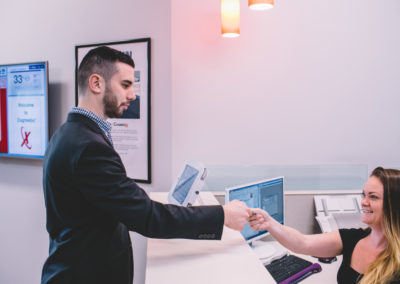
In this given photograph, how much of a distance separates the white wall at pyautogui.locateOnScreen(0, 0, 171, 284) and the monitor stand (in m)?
0.77

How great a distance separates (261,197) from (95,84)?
1.16 m

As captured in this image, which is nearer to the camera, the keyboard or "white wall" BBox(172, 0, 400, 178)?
the keyboard

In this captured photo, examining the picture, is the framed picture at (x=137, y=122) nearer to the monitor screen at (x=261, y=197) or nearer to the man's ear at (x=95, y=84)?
the monitor screen at (x=261, y=197)

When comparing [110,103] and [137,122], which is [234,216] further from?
[137,122]

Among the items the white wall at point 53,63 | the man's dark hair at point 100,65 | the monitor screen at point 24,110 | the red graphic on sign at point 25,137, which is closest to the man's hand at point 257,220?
the man's dark hair at point 100,65

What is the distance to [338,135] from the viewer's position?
2566 mm

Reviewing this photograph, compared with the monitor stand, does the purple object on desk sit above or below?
below

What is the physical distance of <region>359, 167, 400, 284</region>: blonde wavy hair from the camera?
1.31m

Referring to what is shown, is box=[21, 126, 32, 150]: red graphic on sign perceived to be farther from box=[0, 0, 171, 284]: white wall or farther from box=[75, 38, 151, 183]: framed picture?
box=[75, 38, 151, 183]: framed picture

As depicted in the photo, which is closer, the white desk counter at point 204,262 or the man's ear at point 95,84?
the white desk counter at point 204,262

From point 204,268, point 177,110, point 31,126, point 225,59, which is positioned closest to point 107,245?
point 204,268

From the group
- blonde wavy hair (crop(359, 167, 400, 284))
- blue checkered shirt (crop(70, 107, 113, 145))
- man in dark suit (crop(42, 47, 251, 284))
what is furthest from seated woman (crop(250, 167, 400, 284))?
blue checkered shirt (crop(70, 107, 113, 145))

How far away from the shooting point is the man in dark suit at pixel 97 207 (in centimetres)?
109

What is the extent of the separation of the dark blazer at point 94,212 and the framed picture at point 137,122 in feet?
Answer: 4.27
